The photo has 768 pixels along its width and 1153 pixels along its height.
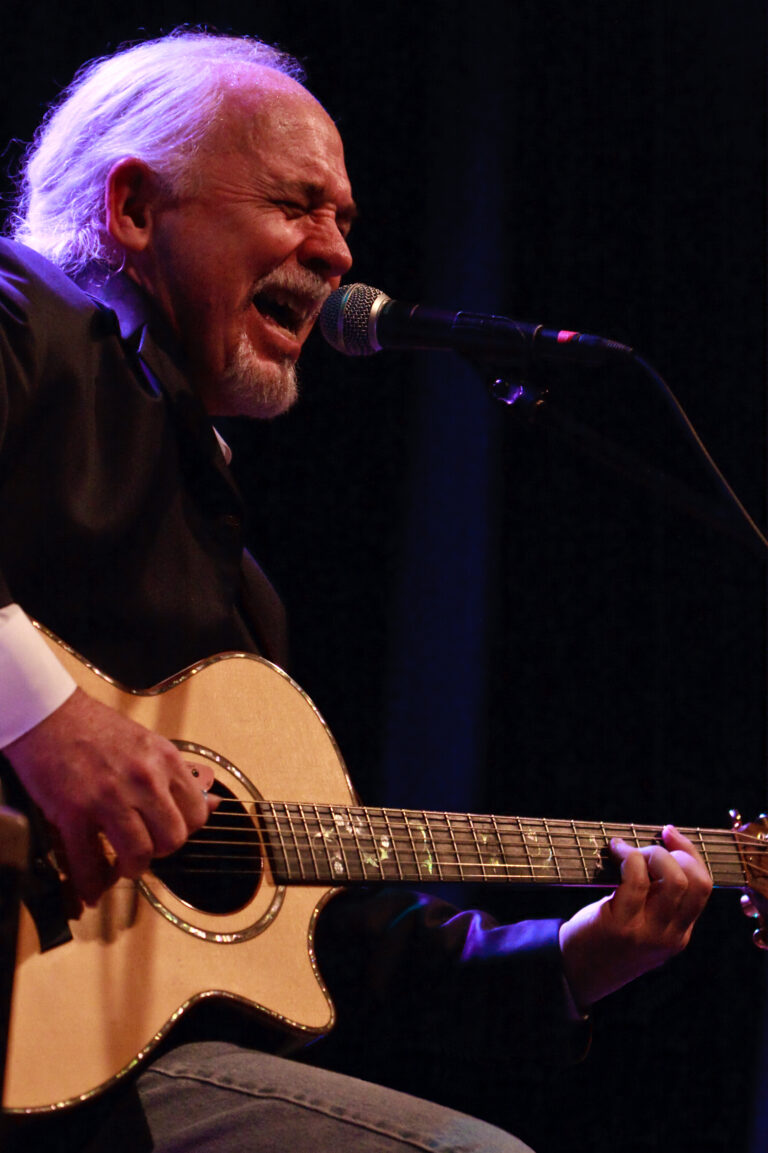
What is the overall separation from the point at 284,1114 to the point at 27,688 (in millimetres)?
821

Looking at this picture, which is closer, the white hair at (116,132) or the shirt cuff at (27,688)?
the shirt cuff at (27,688)

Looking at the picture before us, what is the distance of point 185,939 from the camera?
148 centimetres

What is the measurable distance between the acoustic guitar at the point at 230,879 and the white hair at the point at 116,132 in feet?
3.46

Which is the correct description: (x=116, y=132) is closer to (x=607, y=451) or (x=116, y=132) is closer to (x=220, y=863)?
(x=607, y=451)

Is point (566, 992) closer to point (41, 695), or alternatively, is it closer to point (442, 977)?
point (442, 977)

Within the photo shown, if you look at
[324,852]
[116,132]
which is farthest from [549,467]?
[324,852]

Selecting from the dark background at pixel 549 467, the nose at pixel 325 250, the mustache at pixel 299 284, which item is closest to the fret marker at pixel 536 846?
the dark background at pixel 549 467

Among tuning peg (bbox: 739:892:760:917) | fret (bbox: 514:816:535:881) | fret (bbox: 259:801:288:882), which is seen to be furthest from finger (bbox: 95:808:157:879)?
tuning peg (bbox: 739:892:760:917)

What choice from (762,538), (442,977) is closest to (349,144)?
(762,538)

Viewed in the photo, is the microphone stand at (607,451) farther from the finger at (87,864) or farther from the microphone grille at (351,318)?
the finger at (87,864)

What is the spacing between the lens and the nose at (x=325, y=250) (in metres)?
2.30

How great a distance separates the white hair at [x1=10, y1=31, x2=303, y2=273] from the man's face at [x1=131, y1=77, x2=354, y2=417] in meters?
0.06

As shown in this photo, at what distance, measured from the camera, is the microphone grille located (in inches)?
78.4

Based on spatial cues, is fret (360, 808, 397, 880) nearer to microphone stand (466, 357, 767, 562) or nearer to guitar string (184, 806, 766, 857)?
guitar string (184, 806, 766, 857)
